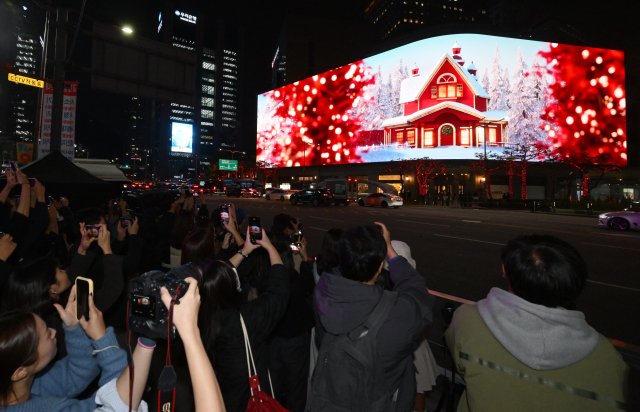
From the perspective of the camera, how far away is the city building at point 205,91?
443 ft

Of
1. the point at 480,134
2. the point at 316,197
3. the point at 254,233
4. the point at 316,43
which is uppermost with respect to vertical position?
the point at 316,43

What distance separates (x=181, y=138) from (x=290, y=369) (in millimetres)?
44984

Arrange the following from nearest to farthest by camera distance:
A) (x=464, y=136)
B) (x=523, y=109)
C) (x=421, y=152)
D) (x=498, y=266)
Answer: (x=498, y=266), (x=523, y=109), (x=464, y=136), (x=421, y=152)

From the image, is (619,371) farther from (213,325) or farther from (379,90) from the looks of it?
(379,90)

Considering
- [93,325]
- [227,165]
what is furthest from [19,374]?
[227,165]

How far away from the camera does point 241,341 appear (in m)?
2.00

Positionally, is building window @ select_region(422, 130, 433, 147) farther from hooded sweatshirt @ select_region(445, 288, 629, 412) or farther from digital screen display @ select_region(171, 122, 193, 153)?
hooded sweatshirt @ select_region(445, 288, 629, 412)

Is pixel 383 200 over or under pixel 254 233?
over

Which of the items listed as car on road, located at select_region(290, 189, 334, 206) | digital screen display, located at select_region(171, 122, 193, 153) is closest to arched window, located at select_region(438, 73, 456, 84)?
car on road, located at select_region(290, 189, 334, 206)

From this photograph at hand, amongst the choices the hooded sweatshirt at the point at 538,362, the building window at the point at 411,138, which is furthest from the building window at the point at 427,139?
the hooded sweatshirt at the point at 538,362

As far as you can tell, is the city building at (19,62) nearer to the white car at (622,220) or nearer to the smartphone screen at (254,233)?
the smartphone screen at (254,233)

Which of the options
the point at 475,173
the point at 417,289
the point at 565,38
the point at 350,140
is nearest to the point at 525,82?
the point at 475,173

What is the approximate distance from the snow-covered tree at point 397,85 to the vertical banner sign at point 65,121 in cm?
4335

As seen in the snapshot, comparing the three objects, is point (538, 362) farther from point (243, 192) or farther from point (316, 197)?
point (243, 192)
